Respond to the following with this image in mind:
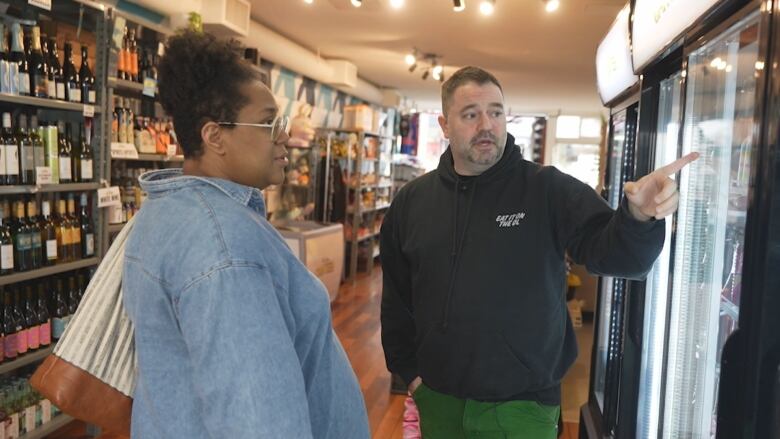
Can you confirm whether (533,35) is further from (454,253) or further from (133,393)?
(133,393)

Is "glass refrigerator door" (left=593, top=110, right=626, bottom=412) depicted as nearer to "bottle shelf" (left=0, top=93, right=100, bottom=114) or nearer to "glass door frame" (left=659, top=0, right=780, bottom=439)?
"glass door frame" (left=659, top=0, right=780, bottom=439)

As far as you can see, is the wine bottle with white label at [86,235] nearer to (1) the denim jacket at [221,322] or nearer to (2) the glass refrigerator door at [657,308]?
(1) the denim jacket at [221,322]

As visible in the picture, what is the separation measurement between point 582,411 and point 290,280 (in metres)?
2.79

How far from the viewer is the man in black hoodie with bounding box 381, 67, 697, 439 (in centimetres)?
181

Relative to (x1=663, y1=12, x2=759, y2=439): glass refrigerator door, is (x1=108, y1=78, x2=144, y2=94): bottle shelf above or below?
above

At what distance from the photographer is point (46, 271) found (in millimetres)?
3404

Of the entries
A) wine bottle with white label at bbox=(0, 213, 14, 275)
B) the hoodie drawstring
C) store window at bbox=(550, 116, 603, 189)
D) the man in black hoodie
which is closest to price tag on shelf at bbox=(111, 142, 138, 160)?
wine bottle with white label at bbox=(0, 213, 14, 275)

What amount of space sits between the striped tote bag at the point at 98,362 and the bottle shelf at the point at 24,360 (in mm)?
2146

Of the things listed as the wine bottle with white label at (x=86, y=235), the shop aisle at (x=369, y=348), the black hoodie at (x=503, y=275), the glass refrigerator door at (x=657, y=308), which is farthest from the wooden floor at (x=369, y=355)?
the black hoodie at (x=503, y=275)

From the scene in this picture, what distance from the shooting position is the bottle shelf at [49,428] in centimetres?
337

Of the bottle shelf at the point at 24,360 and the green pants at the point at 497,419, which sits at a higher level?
the green pants at the point at 497,419

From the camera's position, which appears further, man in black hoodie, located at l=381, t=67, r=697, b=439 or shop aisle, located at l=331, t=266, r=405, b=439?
shop aisle, located at l=331, t=266, r=405, b=439

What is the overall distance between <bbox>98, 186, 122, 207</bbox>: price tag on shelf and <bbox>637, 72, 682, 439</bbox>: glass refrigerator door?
116 inches

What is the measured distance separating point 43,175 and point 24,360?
0.95 meters
